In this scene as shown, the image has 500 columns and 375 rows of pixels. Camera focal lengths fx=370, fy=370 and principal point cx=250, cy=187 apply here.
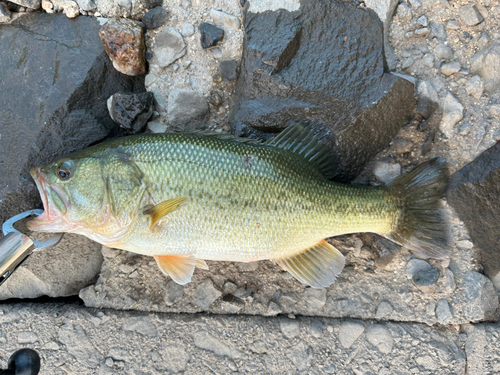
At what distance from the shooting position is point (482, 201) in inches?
96.3

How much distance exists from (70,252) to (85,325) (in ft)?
1.66

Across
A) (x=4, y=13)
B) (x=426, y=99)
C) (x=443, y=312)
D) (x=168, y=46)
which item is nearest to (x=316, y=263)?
(x=443, y=312)

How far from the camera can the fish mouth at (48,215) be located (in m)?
2.12

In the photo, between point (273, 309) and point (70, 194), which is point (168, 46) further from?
point (273, 309)

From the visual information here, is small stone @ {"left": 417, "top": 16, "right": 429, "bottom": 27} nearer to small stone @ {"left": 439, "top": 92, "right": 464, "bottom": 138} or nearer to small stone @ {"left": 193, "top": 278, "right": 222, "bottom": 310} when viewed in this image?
small stone @ {"left": 439, "top": 92, "right": 464, "bottom": 138}

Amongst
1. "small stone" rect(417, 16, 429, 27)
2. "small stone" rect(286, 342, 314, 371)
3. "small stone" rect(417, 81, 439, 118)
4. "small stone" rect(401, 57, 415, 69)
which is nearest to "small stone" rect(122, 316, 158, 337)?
"small stone" rect(286, 342, 314, 371)

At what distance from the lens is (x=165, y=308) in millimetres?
2541

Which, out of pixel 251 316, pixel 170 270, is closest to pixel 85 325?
pixel 170 270

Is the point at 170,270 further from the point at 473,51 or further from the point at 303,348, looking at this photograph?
the point at 473,51

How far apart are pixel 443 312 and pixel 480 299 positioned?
10.4 inches

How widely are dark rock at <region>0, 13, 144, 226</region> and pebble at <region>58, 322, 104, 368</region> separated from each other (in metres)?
0.86

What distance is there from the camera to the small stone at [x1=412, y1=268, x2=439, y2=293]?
249 centimetres

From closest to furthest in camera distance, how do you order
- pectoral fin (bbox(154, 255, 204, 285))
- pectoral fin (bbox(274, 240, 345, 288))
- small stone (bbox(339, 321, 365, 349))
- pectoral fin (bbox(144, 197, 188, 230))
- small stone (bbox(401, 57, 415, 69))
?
pectoral fin (bbox(144, 197, 188, 230)), pectoral fin (bbox(154, 255, 204, 285)), pectoral fin (bbox(274, 240, 345, 288)), small stone (bbox(339, 321, 365, 349)), small stone (bbox(401, 57, 415, 69))

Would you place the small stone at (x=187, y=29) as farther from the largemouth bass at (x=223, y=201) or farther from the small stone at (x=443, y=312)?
the small stone at (x=443, y=312)
